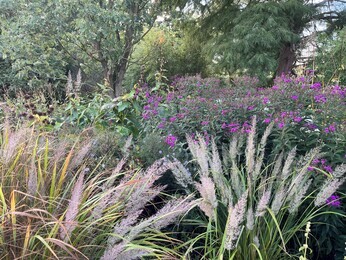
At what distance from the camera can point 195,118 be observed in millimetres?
2703

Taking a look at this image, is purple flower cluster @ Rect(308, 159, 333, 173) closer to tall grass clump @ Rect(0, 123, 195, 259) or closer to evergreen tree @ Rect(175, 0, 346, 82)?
tall grass clump @ Rect(0, 123, 195, 259)

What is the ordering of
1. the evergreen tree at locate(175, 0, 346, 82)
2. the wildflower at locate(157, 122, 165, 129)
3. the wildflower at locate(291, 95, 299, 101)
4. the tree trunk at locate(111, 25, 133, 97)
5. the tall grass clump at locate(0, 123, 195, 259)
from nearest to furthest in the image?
the tall grass clump at locate(0, 123, 195, 259) → the wildflower at locate(291, 95, 299, 101) → the wildflower at locate(157, 122, 165, 129) → the tree trunk at locate(111, 25, 133, 97) → the evergreen tree at locate(175, 0, 346, 82)

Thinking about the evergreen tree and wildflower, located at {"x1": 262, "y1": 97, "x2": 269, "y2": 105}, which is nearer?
wildflower, located at {"x1": 262, "y1": 97, "x2": 269, "y2": 105}

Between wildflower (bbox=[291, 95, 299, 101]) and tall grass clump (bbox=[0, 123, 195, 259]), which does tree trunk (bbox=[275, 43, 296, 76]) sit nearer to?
wildflower (bbox=[291, 95, 299, 101])

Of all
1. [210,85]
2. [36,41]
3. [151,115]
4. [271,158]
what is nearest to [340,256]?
[271,158]

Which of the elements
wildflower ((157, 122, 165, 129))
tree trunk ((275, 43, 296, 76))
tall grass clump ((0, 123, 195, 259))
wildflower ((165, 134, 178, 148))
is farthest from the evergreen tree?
tall grass clump ((0, 123, 195, 259))

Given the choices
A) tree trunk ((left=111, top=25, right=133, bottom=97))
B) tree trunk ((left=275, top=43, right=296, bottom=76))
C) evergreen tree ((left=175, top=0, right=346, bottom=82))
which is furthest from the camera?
tree trunk ((left=275, top=43, right=296, bottom=76))

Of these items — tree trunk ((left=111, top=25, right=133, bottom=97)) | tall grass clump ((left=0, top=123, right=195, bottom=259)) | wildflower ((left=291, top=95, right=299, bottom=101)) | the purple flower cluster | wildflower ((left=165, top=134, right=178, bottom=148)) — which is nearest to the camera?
tall grass clump ((left=0, top=123, right=195, bottom=259))

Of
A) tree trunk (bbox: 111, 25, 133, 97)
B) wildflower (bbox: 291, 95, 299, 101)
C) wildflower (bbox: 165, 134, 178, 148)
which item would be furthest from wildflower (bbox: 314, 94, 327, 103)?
tree trunk (bbox: 111, 25, 133, 97)

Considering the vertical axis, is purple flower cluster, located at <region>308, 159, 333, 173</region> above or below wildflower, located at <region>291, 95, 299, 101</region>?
below

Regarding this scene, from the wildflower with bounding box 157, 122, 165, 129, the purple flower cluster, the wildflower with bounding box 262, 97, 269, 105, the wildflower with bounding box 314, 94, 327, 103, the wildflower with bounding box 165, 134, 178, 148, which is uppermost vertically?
the wildflower with bounding box 314, 94, 327, 103

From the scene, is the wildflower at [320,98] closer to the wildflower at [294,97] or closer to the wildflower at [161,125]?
the wildflower at [294,97]

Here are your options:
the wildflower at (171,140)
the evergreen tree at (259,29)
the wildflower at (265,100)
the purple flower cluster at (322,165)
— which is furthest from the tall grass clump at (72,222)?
the evergreen tree at (259,29)

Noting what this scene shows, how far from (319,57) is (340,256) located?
318 inches
